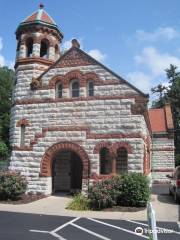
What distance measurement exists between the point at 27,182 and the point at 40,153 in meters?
1.72

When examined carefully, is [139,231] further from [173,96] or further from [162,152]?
[173,96]

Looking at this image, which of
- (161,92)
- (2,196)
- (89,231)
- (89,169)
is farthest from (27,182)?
(161,92)

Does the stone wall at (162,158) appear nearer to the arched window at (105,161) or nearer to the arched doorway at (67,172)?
the arched doorway at (67,172)

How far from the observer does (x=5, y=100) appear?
47.9m

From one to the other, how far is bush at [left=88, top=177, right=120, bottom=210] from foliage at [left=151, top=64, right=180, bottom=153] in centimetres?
3666

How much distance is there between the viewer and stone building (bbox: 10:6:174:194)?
17859mm

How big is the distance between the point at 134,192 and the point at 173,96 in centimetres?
4240

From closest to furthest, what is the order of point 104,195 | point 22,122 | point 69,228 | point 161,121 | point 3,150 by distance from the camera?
point 69,228 → point 104,195 → point 22,122 → point 161,121 → point 3,150

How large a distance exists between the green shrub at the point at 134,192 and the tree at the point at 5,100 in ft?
97.2

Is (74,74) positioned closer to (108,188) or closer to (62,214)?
(108,188)

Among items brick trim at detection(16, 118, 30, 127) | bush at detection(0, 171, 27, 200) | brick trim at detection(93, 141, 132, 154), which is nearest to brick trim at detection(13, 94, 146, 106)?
brick trim at detection(16, 118, 30, 127)

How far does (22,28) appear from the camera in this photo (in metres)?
21.1

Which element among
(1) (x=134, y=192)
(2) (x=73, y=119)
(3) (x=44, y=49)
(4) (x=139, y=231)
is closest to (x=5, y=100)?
(3) (x=44, y=49)

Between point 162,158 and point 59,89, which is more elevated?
A: point 59,89
